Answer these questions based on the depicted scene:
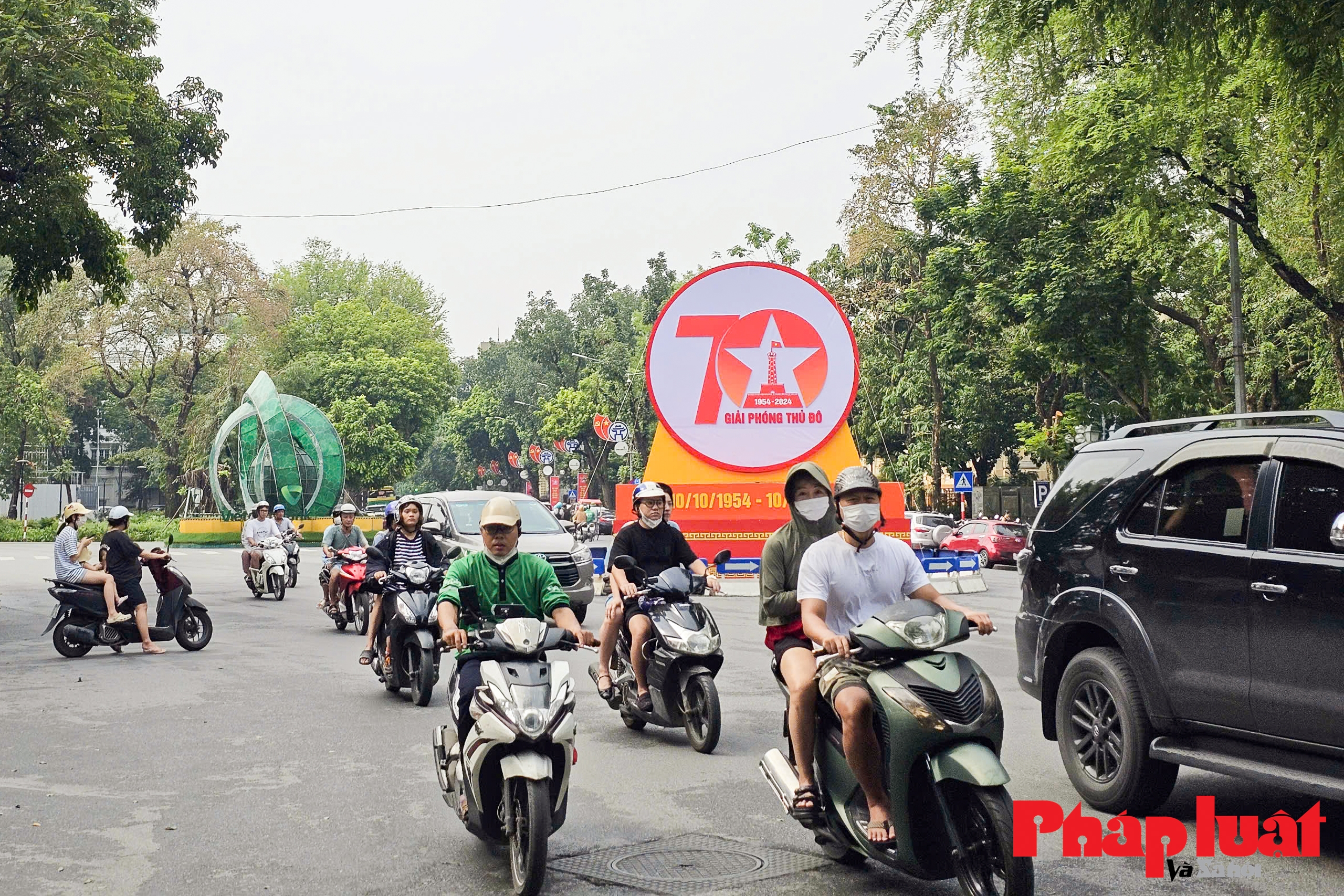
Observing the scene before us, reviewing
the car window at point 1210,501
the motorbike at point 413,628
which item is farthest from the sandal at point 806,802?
the motorbike at point 413,628

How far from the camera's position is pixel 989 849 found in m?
4.54

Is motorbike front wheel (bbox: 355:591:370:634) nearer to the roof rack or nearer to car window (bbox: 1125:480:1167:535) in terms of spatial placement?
the roof rack

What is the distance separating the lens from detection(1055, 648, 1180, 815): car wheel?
20.4 feet

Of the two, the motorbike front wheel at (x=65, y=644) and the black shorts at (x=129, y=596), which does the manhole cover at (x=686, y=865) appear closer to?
the black shorts at (x=129, y=596)

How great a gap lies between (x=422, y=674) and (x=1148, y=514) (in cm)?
605

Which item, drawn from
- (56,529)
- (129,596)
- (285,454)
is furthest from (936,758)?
(56,529)

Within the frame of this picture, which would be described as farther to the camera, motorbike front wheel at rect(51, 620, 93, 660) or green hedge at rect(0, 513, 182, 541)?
green hedge at rect(0, 513, 182, 541)

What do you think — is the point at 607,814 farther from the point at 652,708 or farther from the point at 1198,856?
the point at 1198,856

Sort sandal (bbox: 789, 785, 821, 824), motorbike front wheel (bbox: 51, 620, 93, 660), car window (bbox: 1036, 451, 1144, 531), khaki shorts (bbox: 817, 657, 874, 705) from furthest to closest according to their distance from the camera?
motorbike front wheel (bbox: 51, 620, 93, 660) → car window (bbox: 1036, 451, 1144, 531) → sandal (bbox: 789, 785, 821, 824) → khaki shorts (bbox: 817, 657, 874, 705)

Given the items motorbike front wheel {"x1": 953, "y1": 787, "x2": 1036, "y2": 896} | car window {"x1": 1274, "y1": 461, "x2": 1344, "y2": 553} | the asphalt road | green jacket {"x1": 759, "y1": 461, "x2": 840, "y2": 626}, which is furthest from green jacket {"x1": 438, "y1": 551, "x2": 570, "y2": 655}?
car window {"x1": 1274, "y1": 461, "x2": 1344, "y2": 553}

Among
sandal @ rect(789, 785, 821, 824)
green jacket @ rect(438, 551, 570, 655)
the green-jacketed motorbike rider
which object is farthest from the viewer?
green jacket @ rect(438, 551, 570, 655)

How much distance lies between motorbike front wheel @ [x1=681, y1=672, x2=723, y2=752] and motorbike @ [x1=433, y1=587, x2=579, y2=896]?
2685 mm

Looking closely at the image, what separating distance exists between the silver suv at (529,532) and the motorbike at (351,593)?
1343 mm

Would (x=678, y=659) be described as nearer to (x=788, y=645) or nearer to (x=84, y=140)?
(x=788, y=645)
